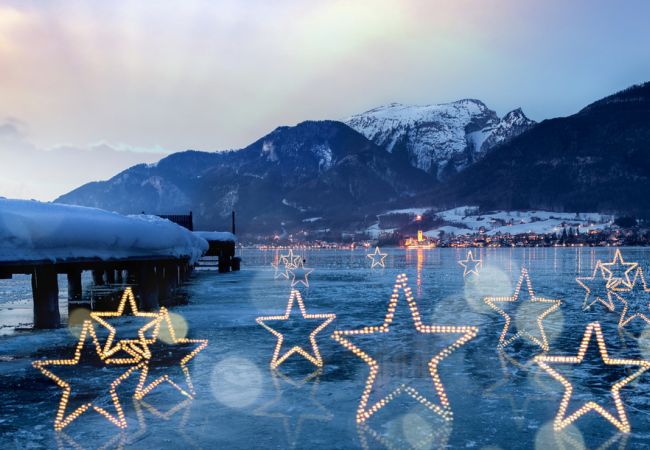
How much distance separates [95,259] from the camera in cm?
1756

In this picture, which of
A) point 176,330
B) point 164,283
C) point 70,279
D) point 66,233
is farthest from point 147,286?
point 70,279

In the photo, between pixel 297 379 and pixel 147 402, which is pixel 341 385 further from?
pixel 147 402

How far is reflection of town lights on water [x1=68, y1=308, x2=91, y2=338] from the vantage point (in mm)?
17984

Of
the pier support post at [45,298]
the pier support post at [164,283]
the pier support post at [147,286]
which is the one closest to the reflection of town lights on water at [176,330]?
the pier support post at [147,286]

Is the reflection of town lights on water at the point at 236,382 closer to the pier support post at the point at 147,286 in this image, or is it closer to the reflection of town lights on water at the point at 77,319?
the reflection of town lights on water at the point at 77,319

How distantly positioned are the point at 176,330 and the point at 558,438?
12.7 meters

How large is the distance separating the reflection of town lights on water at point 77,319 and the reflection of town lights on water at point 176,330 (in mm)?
2329

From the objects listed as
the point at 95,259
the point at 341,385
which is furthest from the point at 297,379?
the point at 95,259

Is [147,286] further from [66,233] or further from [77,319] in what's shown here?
[66,233]

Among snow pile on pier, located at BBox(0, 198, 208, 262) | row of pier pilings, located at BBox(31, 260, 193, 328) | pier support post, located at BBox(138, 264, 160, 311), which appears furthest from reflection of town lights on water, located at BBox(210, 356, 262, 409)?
pier support post, located at BBox(138, 264, 160, 311)

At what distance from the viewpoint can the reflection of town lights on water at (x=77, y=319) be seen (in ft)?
59.0

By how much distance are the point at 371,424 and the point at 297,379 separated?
3.05 m

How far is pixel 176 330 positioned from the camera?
18391 mm

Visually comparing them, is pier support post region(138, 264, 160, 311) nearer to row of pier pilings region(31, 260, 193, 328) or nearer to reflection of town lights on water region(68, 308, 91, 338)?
row of pier pilings region(31, 260, 193, 328)
